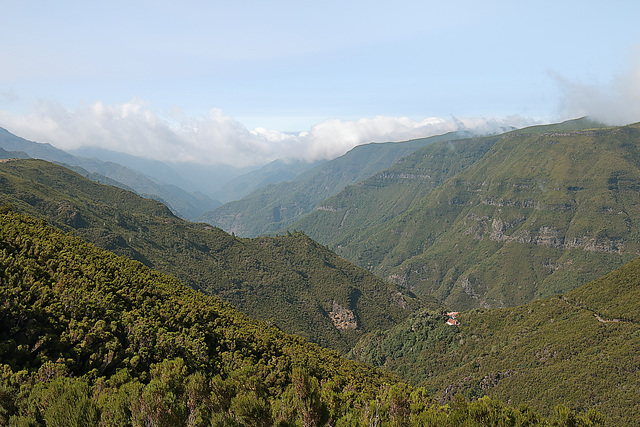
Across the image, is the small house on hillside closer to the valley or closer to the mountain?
the valley

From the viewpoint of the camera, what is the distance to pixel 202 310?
62.1 m

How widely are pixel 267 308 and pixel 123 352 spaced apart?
14856 centimetres

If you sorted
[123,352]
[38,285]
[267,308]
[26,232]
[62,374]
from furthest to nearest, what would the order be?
[267,308]
[26,232]
[38,285]
[123,352]
[62,374]

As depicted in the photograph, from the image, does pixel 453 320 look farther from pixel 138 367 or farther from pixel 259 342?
pixel 138 367

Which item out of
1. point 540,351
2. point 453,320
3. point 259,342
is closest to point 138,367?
point 259,342

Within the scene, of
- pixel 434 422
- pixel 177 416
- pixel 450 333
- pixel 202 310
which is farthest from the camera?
pixel 450 333

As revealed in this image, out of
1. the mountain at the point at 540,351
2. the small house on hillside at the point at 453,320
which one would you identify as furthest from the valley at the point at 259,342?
the small house on hillside at the point at 453,320

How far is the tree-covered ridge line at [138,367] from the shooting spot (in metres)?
20.8

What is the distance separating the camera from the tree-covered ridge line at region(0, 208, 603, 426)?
20781 mm

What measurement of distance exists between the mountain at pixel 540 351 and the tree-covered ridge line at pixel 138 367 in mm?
63599

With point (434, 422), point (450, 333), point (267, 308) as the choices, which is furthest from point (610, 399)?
point (267, 308)

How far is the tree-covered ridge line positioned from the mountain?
2504 inches

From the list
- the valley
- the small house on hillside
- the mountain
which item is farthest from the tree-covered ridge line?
the small house on hillside

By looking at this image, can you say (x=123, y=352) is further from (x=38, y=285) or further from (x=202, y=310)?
(x=202, y=310)
